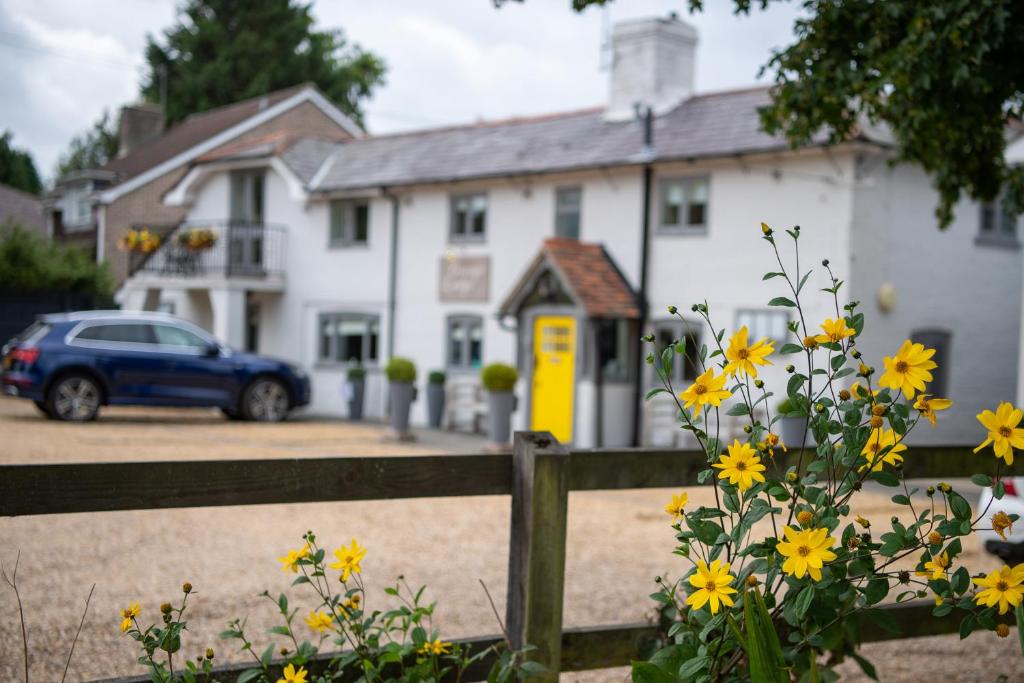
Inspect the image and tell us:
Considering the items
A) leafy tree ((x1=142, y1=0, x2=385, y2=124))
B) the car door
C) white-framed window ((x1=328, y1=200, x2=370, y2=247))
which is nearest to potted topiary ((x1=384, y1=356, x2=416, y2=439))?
the car door

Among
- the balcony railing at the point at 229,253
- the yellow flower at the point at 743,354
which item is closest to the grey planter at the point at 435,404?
the balcony railing at the point at 229,253

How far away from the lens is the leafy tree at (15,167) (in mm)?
59438

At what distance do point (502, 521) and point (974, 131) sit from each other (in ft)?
18.9

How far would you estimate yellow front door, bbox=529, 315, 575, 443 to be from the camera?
18047 mm

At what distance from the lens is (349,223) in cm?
2361

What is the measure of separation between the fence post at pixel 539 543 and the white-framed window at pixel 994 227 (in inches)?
637

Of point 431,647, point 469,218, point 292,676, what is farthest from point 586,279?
point 292,676

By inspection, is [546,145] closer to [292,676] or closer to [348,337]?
[348,337]

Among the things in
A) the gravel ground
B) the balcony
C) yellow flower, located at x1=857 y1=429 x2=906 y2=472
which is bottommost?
the gravel ground

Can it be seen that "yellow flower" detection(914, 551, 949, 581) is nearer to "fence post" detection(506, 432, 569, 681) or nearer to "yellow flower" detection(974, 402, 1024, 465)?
"yellow flower" detection(974, 402, 1024, 465)

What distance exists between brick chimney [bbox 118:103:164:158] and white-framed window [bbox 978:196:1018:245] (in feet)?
103

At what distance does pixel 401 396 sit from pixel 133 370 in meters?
4.52

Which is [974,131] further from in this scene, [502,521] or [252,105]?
[252,105]

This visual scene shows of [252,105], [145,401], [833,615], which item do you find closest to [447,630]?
[833,615]
